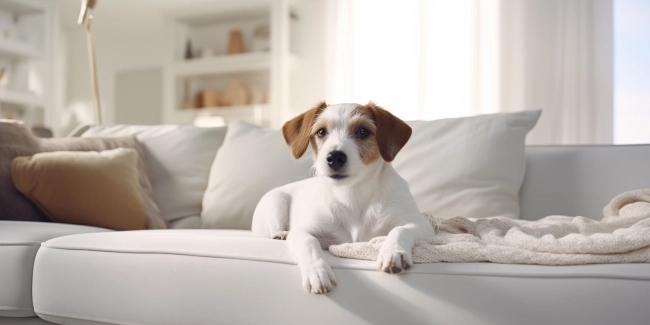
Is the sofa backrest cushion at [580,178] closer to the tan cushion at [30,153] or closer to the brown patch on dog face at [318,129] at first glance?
the brown patch on dog face at [318,129]

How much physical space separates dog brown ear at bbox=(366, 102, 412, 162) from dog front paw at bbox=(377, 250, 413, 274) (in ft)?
1.05

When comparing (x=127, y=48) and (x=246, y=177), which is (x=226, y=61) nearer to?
(x=127, y=48)

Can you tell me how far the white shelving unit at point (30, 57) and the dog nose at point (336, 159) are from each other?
5.55 m

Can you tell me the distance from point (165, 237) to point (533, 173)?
1.33 metres

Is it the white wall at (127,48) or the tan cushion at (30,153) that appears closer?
the tan cushion at (30,153)

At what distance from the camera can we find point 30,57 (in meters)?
6.07

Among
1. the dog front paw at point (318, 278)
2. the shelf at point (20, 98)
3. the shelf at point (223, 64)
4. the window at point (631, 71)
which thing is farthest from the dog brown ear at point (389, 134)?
the shelf at point (20, 98)

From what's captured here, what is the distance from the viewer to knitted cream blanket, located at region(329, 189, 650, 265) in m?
1.15

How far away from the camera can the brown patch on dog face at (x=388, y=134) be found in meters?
1.43

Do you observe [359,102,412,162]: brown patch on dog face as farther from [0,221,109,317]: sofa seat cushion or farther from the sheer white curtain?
the sheer white curtain

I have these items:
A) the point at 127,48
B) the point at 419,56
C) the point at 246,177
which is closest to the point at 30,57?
the point at 127,48

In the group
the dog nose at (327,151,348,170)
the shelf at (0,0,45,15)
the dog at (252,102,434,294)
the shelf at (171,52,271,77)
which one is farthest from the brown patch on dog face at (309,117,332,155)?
the shelf at (0,0,45,15)

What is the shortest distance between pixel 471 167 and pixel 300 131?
732mm

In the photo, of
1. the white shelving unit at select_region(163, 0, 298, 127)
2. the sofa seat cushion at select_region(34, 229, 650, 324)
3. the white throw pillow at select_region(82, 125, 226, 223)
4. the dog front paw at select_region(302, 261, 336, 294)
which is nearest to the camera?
the sofa seat cushion at select_region(34, 229, 650, 324)
